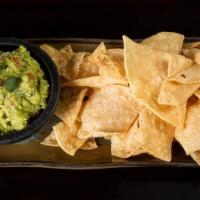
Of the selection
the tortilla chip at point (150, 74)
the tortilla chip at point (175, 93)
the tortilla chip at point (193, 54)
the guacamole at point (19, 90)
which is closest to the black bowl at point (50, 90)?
the guacamole at point (19, 90)

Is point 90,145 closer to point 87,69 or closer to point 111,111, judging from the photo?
point 111,111

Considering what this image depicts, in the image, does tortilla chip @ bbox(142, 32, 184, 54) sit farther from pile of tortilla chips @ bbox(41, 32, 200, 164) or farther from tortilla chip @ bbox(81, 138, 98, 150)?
tortilla chip @ bbox(81, 138, 98, 150)

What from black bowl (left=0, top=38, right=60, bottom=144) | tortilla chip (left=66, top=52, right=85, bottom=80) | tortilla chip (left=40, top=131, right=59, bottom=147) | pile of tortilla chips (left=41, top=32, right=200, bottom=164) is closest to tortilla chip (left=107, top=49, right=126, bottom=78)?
pile of tortilla chips (left=41, top=32, right=200, bottom=164)
